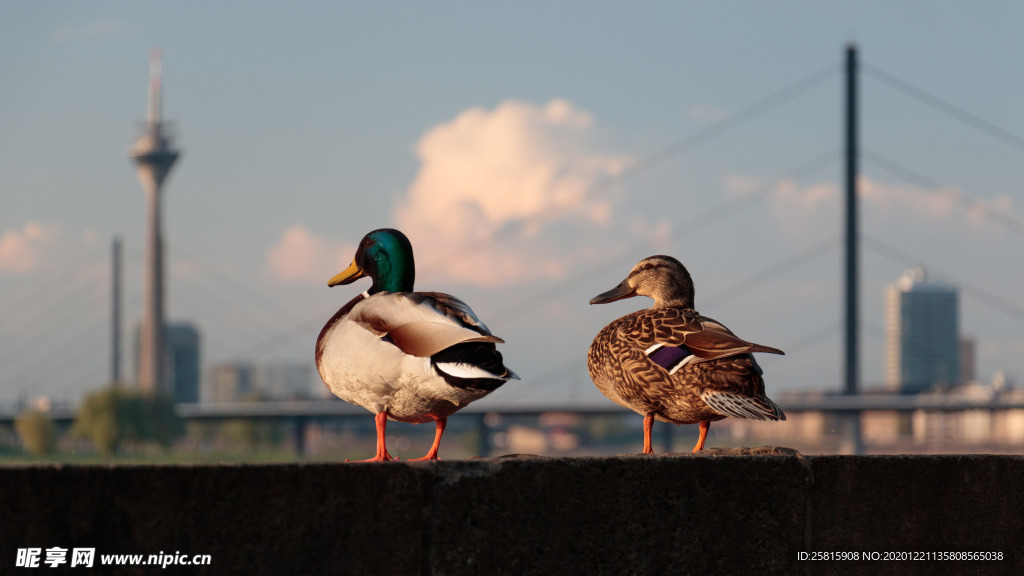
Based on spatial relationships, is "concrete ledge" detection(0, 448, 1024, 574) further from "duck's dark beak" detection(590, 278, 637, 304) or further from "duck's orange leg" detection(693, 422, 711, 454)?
"duck's dark beak" detection(590, 278, 637, 304)

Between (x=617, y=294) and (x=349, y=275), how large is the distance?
1.20 m

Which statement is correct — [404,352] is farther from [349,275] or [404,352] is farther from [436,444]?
[349,275]

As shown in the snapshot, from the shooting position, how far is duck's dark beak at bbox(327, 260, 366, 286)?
544 cm

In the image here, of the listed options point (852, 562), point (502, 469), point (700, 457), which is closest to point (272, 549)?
point (502, 469)

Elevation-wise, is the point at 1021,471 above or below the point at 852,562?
above

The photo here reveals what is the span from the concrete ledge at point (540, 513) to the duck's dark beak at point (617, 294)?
0.96m

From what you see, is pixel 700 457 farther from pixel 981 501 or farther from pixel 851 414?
pixel 851 414

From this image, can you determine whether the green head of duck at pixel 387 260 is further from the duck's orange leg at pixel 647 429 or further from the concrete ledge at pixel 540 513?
the concrete ledge at pixel 540 513

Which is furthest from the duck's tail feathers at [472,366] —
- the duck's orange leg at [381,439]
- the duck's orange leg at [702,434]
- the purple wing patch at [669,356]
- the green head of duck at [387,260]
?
the duck's orange leg at [702,434]

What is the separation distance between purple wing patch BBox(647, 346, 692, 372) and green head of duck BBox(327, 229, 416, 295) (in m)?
1.01

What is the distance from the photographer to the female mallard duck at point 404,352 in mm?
4711

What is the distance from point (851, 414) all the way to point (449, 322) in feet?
240

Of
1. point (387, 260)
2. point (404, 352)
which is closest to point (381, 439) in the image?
point (404, 352)

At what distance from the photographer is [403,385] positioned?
4852mm
